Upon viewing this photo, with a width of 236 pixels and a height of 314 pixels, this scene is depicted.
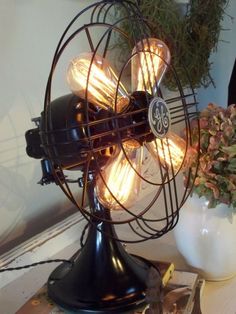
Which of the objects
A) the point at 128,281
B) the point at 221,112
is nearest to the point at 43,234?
the point at 128,281

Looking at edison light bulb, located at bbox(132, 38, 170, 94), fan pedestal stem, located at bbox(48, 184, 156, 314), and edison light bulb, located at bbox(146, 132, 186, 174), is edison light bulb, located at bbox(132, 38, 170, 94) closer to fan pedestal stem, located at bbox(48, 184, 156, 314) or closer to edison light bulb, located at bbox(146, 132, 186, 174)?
edison light bulb, located at bbox(146, 132, 186, 174)

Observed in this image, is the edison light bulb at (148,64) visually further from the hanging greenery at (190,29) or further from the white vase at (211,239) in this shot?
the hanging greenery at (190,29)

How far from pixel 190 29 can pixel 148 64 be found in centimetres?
89

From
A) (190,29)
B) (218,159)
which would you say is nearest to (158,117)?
(218,159)

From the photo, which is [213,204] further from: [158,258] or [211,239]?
[158,258]

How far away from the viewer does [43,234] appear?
2.85ft

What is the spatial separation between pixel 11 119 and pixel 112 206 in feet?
1.29

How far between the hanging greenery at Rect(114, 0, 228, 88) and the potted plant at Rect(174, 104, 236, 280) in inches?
21.7

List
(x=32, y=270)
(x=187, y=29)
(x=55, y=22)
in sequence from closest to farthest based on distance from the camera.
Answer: (x=32, y=270) < (x=55, y=22) < (x=187, y=29)

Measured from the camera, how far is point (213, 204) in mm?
690

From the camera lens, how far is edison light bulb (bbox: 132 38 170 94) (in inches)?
22.2

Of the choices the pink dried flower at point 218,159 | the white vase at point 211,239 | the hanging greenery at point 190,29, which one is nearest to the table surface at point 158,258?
the white vase at point 211,239

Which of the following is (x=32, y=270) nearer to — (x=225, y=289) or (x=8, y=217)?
(x=8, y=217)

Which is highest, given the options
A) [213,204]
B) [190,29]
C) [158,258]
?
[190,29]
